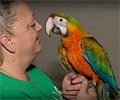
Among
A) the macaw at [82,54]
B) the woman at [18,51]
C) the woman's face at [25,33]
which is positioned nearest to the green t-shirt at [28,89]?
the woman at [18,51]

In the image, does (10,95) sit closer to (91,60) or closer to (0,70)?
(0,70)

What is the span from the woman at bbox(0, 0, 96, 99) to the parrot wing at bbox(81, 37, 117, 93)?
26 centimetres

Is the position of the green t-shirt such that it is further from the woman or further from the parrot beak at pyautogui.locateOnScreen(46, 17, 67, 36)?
the parrot beak at pyautogui.locateOnScreen(46, 17, 67, 36)

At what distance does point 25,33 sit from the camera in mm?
623

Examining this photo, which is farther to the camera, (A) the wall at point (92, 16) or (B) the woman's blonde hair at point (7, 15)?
(A) the wall at point (92, 16)

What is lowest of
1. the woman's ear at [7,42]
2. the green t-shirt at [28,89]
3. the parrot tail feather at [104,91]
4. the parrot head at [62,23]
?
the parrot tail feather at [104,91]

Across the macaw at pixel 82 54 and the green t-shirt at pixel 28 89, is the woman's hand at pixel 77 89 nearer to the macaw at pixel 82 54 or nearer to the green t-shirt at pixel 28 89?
the green t-shirt at pixel 28 89

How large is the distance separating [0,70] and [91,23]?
3.65 ft

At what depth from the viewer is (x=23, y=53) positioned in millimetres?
654

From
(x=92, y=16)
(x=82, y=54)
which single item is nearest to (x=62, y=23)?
(x=82, y=54)

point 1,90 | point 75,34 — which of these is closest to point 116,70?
point 75,34

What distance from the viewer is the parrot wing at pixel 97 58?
0.96 metres

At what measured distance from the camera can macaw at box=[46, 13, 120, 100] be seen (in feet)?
3.09

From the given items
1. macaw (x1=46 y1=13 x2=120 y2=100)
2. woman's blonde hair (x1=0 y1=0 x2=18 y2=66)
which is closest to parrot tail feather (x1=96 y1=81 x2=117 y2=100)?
macaw (x1=46 y1=13 x2=120 y2=100)
